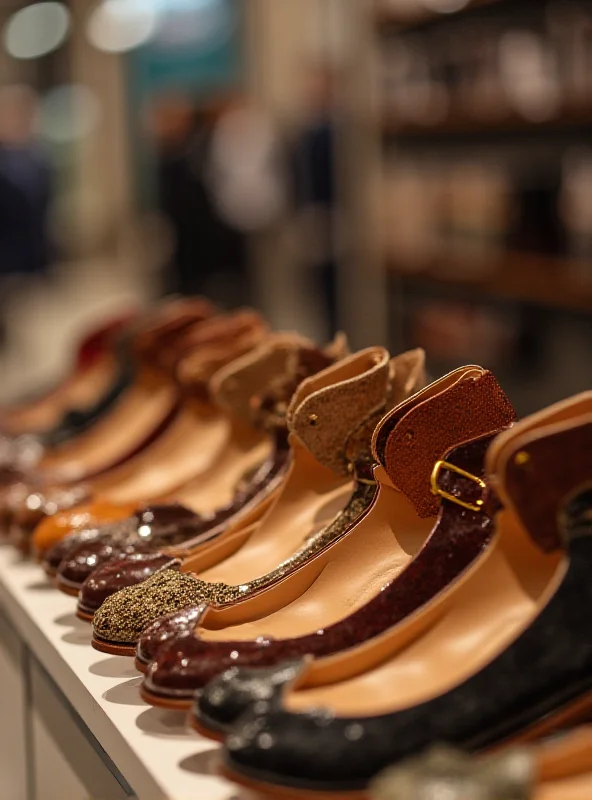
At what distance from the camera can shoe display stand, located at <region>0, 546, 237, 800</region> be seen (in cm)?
93

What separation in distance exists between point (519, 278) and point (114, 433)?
261 cm

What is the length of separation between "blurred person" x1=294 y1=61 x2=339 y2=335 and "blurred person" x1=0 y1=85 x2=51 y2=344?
1.62m

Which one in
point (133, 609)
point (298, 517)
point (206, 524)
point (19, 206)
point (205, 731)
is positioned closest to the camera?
point (205, 731)

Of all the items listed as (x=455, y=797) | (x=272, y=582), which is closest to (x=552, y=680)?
(x=455, y=797)

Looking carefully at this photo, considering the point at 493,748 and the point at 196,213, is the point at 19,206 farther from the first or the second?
the point at 493,748

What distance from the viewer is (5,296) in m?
6.81

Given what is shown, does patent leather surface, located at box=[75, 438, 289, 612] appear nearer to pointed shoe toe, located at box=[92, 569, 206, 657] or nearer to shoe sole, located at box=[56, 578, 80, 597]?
shoe sole, located at box=[56, 578, 80, 597]

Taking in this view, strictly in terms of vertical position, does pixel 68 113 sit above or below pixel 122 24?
below

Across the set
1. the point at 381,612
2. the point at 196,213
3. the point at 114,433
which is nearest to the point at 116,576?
the point at 381,612

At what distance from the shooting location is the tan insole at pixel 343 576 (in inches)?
42.3

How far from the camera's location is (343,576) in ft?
3.66

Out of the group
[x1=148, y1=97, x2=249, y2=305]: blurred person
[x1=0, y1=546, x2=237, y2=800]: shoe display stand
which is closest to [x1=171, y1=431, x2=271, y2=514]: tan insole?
[x1=0, y1=546, x2=237, y2=800]: shoe display stand

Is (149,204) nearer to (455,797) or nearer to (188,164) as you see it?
(188,164)

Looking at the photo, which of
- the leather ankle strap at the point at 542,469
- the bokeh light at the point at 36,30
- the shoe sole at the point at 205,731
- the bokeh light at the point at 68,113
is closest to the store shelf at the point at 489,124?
the leather ankle strap at the point at 542,469
